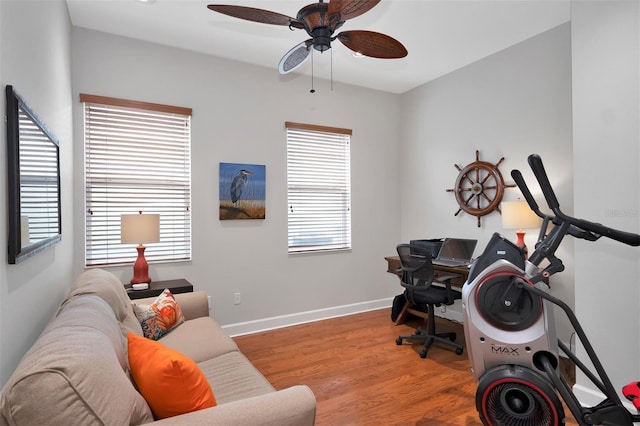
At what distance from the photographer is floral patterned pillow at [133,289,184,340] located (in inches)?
92.0

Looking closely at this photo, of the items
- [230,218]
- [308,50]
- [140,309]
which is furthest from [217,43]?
[140,309]

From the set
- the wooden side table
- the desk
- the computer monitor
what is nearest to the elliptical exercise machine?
the desk

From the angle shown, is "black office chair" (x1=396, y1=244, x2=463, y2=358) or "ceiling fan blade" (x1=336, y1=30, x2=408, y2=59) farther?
"black office chair" (x1=396, y1=244, x2=463, y2=358)

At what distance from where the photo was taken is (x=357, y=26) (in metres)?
3.10

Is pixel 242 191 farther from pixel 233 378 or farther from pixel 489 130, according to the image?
pixel 489 130

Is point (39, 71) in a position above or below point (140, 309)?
above

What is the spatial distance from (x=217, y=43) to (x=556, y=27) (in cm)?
310

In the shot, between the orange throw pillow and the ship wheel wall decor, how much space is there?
3305 millimetres

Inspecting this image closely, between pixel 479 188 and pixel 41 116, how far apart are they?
12.1 ft

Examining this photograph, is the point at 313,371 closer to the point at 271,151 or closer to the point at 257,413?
the point at 257,413

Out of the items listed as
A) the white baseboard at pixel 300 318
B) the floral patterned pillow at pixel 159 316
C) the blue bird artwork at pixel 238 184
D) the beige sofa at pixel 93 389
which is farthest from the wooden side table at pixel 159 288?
the beige sofa at pixel 93 389

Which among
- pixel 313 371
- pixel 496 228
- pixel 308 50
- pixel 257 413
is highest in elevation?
pixel 308 50

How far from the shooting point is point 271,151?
13.1 feet

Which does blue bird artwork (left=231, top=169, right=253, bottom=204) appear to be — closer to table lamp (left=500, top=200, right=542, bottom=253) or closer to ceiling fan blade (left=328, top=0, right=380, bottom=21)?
ceiling fan blade (left=328, top=0, right=380, bottom=21)
